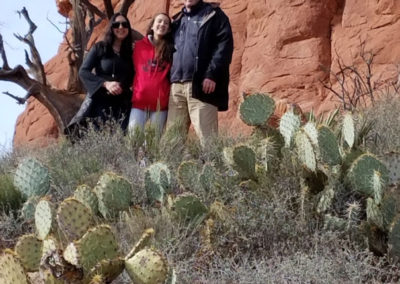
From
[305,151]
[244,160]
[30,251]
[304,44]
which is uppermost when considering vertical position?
[304,44]

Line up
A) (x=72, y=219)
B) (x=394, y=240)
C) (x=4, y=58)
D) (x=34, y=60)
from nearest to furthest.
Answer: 1. (x=72, y=219)
2. (x=394, y=240)
3. (x=4, y=58)
4. (x=34, y=60)

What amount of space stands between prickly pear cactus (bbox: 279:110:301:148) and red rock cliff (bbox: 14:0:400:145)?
8.57 meters

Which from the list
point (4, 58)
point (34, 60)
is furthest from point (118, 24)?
point (34, 60)

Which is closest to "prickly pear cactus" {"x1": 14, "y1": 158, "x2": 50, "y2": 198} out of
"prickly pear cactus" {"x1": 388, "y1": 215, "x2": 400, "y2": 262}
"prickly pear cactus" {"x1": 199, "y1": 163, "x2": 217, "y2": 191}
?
"prickly pear cactus" {"x1": 199, "y1": 163, "x2": 217, "y2": 191}

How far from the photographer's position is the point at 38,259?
176 inches

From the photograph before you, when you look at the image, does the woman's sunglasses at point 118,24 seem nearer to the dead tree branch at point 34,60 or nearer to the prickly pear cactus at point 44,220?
the prickly pear cactus at point 44,220

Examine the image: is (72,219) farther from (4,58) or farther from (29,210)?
(4,58)

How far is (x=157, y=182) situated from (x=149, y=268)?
1983 millimetres

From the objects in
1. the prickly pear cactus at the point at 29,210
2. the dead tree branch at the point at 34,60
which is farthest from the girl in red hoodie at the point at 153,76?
the dead tree branch at the point at 34,60

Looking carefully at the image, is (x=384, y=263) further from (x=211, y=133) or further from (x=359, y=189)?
(x=211, y=133)

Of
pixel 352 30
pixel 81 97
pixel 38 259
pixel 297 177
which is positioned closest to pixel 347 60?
pixel 352 30

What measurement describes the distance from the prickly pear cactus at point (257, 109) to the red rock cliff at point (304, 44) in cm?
859

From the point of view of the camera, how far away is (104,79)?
7.94 metres

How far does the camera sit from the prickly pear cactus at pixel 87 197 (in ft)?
18.3
